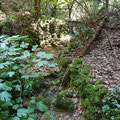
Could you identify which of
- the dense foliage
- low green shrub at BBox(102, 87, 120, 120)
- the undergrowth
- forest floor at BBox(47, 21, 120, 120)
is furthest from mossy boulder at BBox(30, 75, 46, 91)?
low green shrub at BBox(102, 87, 120, 120)

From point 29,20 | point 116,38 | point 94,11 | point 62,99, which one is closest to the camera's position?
point 62,99

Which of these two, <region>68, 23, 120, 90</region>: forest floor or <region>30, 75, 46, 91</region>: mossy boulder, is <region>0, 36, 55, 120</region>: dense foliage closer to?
<region>30, 75, 46, 91</region>: mossy boulder

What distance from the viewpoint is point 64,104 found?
3.47 meters

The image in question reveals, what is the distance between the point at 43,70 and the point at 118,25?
18.0 ft

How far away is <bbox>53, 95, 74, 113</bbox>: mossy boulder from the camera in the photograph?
3370 mm

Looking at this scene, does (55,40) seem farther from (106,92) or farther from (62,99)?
(106,92)

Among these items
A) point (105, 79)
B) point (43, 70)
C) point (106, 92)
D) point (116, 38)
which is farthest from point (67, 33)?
point (106, 92)

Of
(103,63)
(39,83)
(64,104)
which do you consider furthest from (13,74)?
(103,63)

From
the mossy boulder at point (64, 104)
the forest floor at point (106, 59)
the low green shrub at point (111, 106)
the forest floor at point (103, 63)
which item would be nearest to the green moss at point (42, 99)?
the mossy boulder at point (64, 104)

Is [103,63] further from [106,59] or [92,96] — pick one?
[92,96]

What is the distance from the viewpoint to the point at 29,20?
21.5 ft

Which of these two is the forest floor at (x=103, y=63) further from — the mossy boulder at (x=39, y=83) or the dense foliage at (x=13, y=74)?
the dense foliage at (x=13, y=74)

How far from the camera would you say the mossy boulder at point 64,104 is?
3370 mm

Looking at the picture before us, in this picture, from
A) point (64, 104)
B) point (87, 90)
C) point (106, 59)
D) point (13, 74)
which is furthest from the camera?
point (106, 59)
